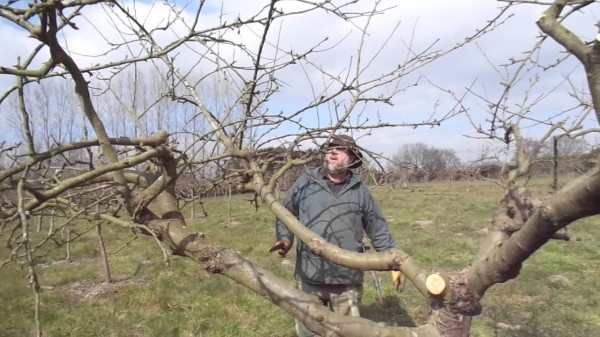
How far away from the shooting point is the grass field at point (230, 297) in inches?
210

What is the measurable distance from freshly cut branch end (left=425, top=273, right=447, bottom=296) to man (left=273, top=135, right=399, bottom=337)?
1.54m

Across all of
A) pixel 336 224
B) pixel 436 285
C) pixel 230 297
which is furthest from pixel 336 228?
pixel 230 297

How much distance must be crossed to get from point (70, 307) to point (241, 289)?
7.05ft

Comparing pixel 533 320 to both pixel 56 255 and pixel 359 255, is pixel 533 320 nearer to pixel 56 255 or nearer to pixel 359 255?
pixel 359 255

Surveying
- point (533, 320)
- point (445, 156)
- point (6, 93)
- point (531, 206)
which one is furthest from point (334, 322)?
point (533, 320)

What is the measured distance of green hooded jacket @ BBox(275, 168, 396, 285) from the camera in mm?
3670

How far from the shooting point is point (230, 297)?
20.4ft

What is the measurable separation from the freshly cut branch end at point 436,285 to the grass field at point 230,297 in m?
1.28

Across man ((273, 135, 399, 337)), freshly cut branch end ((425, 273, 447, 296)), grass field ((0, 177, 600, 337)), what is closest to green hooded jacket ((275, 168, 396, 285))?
man ((273, 135, 399, 337))

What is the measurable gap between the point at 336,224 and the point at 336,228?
3cm

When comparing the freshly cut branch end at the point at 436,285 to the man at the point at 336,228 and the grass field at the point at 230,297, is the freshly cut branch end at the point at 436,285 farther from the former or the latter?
the man at the point at 336,228

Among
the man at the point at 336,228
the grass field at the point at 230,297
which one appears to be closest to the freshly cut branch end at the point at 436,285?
the grass field at the point at 230,297

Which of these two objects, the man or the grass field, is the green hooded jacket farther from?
the grass field

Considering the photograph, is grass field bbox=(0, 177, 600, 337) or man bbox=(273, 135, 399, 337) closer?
man bbox=(273, 135, 399, 337)
